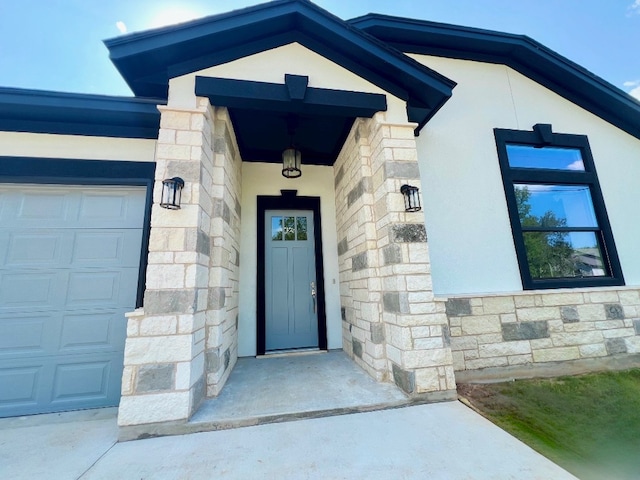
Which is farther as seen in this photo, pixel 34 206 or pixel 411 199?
pixel 34 206

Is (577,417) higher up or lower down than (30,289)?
lower down

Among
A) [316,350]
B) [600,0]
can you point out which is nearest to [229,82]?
[316,350]

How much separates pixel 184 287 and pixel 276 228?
2178 mm

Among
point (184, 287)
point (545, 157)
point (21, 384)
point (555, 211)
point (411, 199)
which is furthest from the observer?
point (545, 157)

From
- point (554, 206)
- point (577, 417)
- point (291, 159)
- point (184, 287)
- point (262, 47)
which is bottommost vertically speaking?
point (577, 417)

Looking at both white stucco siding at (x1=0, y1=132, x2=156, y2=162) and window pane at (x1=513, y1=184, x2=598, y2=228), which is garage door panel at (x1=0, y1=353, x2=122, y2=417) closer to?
white stucco siding at (x1=0, y1=132, x2=156, y2=162)

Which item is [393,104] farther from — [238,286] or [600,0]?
[600,0]

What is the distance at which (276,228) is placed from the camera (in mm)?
4117

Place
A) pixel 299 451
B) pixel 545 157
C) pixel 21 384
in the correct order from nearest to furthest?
pixel 299 451, pixel 21 384, pixel 545 157

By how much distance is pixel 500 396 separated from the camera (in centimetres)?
251

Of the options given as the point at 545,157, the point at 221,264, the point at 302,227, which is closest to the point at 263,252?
the point at 302,227

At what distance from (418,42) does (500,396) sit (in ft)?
15.1

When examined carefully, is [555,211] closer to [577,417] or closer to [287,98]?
[577,417]

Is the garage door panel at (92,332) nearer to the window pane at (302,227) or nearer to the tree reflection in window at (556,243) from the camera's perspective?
the window pane at (302,227)
